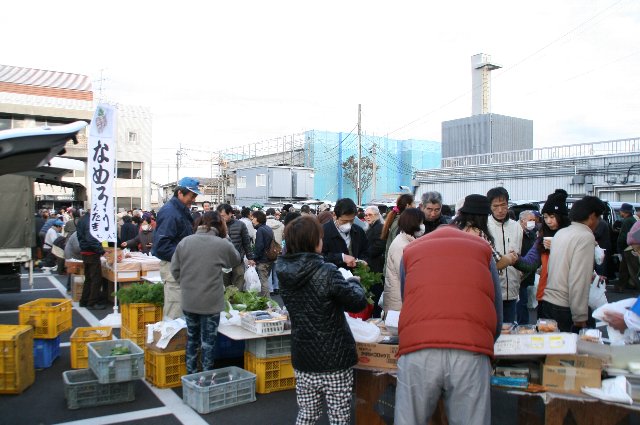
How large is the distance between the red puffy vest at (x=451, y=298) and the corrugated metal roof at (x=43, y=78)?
46.7 m

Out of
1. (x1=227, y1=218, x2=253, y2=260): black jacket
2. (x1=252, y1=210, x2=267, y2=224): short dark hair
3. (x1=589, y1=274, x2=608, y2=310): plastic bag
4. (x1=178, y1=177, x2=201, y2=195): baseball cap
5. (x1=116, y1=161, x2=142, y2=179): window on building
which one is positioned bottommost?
(x1=589, y1=274, x2=608, y2=310): plastic bag

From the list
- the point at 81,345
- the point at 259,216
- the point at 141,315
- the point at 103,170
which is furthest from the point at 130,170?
the point at 81,345

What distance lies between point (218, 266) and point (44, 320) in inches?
107

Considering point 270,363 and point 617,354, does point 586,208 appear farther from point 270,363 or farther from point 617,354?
point 270,363

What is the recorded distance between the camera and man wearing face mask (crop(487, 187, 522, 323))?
5711 mm

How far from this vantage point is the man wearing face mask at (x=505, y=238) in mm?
5711

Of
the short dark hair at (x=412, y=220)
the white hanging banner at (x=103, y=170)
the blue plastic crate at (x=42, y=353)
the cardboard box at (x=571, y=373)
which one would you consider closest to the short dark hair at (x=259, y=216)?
the white hanging banner at (x=103, y=170)

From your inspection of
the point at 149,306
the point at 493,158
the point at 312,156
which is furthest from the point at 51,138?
the point at 312,156

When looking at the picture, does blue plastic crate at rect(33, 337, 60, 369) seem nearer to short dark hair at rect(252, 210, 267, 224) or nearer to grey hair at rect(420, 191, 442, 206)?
short dark hair at rect(252, 210, 267, 224)

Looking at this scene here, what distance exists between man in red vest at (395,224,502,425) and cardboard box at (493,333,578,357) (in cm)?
62

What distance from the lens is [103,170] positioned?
348 inches

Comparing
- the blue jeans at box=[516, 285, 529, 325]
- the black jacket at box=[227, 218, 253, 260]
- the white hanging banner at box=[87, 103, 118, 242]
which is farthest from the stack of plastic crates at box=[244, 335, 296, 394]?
the white hanging banner at box=[87, 103, 118, 242]

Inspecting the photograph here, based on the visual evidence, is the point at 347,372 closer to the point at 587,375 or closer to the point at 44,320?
the point at 587,375

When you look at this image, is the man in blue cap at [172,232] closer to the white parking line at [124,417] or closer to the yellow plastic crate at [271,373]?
the yellow plastic crate at [271,373]
